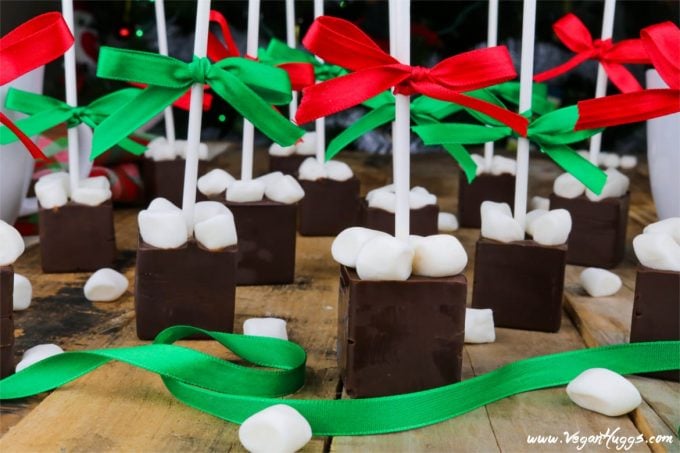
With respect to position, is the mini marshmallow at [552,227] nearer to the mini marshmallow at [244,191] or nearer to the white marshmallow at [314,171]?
the mini marshmallow at [244,191]

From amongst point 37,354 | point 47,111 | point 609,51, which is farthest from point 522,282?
point 47,111

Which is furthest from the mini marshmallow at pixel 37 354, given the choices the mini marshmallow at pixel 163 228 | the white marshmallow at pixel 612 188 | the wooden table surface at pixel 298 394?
the white marshmallow at pixel 612 188

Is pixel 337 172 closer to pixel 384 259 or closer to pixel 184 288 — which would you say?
pixel 184 288

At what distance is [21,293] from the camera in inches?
39.8

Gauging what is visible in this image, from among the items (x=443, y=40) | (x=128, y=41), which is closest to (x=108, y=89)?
(x=128, y=41)

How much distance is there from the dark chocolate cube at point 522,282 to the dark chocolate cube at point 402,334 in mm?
210

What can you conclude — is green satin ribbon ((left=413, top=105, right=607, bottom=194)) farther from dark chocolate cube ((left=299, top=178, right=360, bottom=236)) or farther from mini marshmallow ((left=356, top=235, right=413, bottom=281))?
dark chocolate cube ((left=299, top=178, right=360, bottom=236))

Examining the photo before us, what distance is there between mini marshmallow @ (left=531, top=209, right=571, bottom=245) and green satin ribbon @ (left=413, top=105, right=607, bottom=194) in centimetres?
5

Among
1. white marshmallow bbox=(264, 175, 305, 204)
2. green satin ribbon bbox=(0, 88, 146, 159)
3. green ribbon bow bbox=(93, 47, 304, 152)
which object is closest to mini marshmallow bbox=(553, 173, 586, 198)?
white marshmallow bbox=(264, 175, 305, 204)

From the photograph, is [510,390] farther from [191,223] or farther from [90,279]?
[90,279]

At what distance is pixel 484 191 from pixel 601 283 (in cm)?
38

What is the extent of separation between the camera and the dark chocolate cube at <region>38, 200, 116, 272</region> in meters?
1.17

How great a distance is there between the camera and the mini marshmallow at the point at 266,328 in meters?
0.93

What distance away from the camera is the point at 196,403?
0.78 metres
